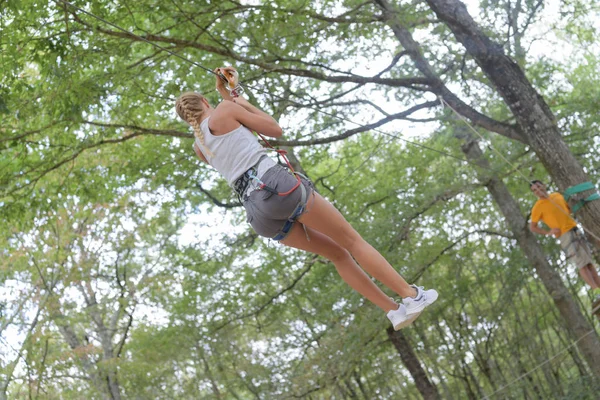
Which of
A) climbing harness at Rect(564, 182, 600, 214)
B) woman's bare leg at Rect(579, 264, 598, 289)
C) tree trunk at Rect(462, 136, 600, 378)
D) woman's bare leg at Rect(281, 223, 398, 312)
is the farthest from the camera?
tree trunk at Rect(462, 136, 600, 378)

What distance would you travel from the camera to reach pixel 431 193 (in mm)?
9297

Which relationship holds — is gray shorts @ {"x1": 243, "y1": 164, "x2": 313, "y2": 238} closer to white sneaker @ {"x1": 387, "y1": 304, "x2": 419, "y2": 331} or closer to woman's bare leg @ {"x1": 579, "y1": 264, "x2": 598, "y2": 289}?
white sneaker @ {"x1": 387, "y1": 304, "x2": 419, "y2": 331}

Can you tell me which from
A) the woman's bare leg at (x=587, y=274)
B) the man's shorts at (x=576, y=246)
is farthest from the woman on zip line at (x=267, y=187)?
the woman's bare leg at (x=587, y=274)

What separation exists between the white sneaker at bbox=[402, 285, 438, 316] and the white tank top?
0.90 meters

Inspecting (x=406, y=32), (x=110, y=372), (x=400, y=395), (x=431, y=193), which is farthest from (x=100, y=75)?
(x=400, y=395)

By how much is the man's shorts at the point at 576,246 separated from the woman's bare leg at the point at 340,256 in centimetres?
409

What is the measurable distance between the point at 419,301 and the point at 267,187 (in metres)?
0.87

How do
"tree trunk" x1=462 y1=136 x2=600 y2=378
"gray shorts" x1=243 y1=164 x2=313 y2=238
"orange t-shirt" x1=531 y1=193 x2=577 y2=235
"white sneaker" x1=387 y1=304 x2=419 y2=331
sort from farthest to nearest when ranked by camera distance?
"tree trunk" x1=462 y1=136 x2=600 y2=378
"orange t-shirt" x1=531 y1=193 x2=577 y2=235
"white sneaker" x1=387 y1=304 x2=419 y2=331
"gray shorts" x1=243 y1=164 x2=313 y2=238

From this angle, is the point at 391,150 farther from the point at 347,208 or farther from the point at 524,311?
the point at 524,311

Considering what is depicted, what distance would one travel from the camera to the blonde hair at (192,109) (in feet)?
10.6

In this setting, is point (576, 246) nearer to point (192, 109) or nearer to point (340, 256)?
point (340, 256)

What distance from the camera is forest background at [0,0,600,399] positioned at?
20.4ft

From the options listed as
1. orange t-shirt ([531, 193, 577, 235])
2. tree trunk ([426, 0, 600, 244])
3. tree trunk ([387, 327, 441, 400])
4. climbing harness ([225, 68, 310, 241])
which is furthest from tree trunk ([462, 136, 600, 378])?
climbing harness ([225, 68, 310, 241])

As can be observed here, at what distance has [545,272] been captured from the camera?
32.3ft
